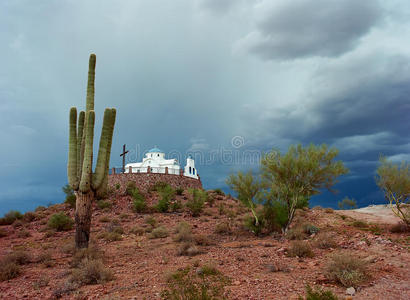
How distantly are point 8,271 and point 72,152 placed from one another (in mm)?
5759

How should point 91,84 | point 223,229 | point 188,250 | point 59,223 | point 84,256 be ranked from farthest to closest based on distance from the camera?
point 59,223, point 223,229, point 91,84, point 84,256, point 188,250

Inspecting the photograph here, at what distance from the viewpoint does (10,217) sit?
78.3 ft

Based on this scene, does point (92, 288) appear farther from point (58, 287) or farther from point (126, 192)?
point (126, 192)

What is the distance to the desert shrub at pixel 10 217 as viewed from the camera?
2352cm

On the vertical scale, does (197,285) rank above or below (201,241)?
above

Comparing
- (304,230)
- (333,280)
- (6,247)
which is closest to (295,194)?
(304,230)

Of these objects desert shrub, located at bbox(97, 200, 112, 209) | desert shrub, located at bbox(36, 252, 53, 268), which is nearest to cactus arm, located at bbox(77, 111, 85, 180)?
desert shrub, located at bbox(36, 252, 53, 268)

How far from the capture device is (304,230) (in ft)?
47.2

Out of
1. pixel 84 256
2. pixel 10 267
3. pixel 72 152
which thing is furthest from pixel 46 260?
pixel 72 152

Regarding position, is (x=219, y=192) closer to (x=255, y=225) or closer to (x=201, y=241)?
(x=255, y=225)

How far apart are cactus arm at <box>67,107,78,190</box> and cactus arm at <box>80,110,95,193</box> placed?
0.52 m

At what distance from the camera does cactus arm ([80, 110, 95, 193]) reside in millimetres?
12688

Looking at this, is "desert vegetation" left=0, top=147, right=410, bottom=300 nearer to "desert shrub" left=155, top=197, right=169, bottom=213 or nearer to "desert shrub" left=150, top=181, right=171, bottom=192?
"desert shrub" left=155, top=197, right=169, bottom=213

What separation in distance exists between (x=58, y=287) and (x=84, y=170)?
6.15m
